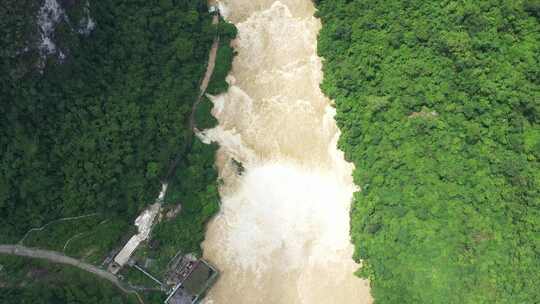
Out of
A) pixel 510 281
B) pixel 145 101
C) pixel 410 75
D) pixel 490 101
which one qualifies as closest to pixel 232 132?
pixel 145 101

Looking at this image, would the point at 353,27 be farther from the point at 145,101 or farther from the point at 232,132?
the point at 145,101

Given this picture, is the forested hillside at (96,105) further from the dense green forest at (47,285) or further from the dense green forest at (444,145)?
the dense green forest at (444,145)

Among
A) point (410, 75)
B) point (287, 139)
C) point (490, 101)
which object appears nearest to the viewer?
point (490, 101)

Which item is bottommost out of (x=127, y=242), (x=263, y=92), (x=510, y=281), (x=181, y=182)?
(x=127, y=242)

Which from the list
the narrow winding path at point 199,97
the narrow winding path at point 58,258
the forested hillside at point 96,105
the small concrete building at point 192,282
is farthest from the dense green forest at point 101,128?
the small concrete building at point 192,282

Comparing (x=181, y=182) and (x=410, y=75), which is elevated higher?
(x=410, y=75)

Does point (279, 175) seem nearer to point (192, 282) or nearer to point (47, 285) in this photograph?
point (192, 282)

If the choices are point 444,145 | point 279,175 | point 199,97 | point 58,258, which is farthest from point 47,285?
point 444,145
